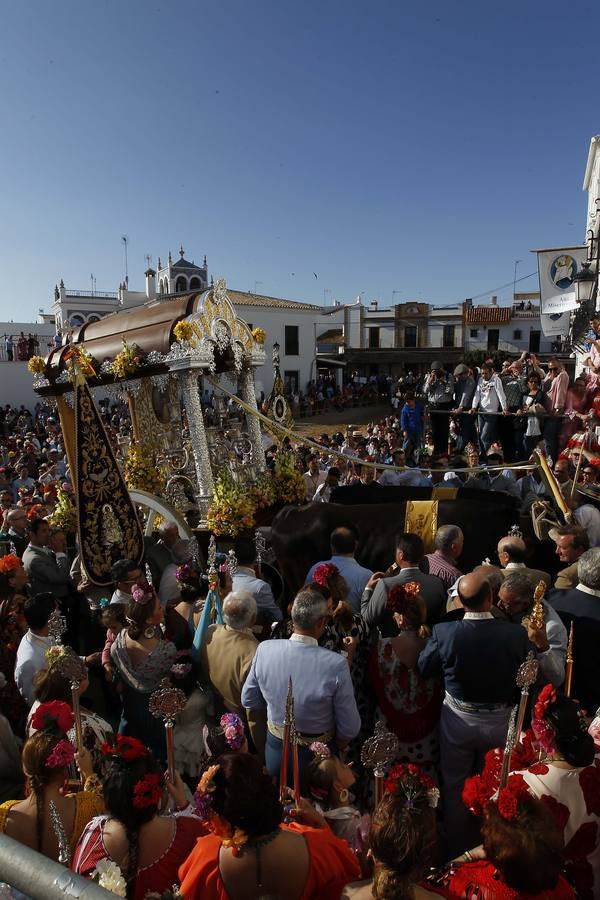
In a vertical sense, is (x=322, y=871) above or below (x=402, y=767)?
below

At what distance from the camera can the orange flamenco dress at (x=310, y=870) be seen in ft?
7.00

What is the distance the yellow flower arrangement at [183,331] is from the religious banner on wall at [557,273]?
944cm

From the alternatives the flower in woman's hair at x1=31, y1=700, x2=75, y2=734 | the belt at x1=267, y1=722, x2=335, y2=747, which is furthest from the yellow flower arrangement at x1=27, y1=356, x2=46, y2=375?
the belt at x1=267, y1=722, x2=335, y2=747

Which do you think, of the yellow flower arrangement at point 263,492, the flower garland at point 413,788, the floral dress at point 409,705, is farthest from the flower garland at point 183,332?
the flower garland at point 413,788

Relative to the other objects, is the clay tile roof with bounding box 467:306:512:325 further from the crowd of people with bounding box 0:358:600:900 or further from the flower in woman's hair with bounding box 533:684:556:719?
the flower in woman's hair with bounding box 533:684:556:719

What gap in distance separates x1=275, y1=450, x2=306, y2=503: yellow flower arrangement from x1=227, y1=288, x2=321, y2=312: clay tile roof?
33.5 meters

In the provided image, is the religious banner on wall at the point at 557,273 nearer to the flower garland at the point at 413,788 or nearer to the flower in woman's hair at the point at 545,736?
the flower in woman's hair at the point at 545,736

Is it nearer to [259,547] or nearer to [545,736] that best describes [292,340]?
[259,547]

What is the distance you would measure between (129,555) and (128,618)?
2.58m

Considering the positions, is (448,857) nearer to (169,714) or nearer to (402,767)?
(402,767)

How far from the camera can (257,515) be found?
8633 mm

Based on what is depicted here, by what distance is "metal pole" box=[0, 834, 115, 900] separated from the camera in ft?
3.91

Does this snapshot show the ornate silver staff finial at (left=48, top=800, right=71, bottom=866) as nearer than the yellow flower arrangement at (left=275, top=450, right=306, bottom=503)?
Yes

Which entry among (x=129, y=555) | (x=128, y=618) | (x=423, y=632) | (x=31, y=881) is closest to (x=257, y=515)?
(x=129, y=555)
